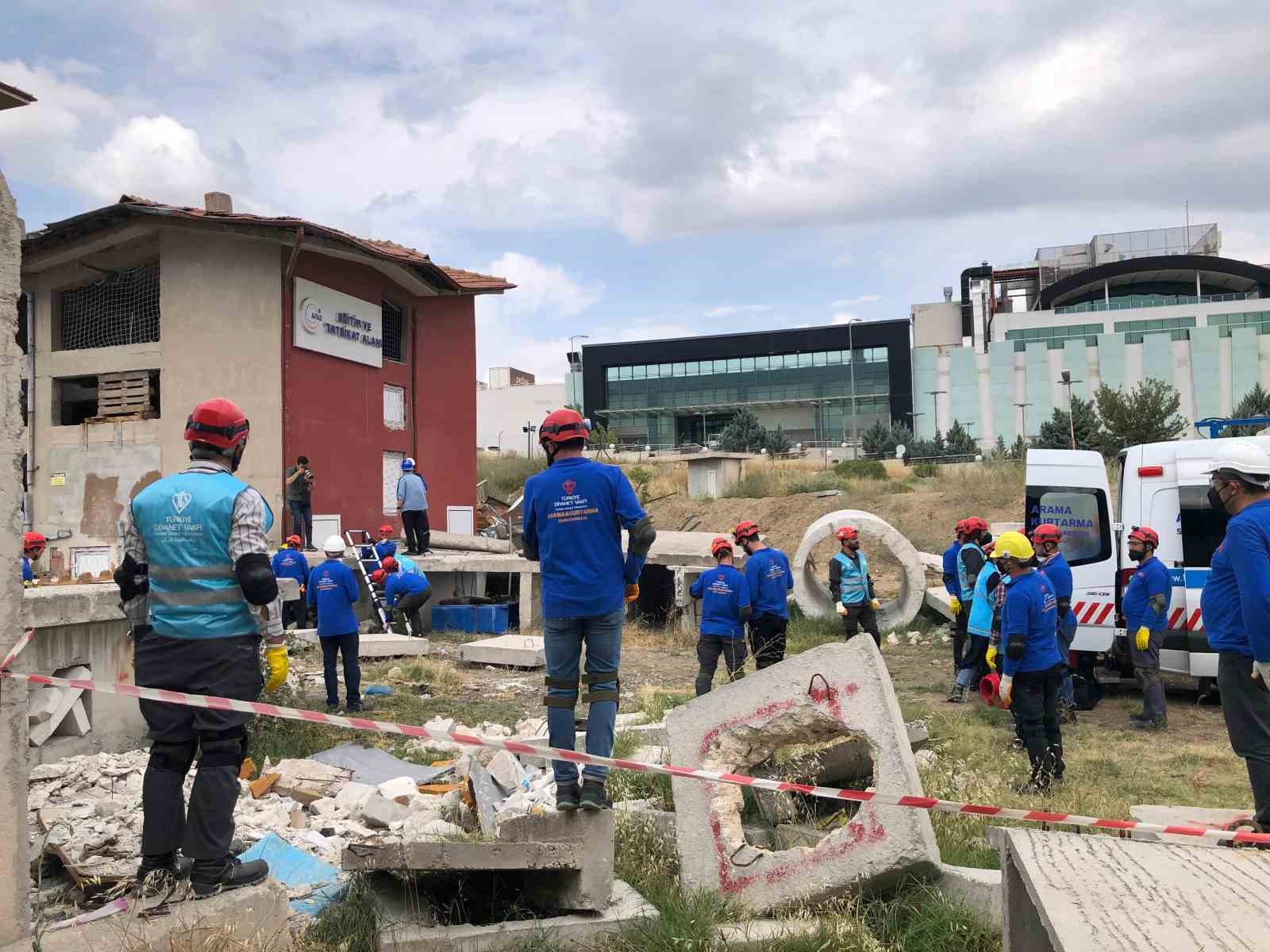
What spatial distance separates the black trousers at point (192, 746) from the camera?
3.72 meters

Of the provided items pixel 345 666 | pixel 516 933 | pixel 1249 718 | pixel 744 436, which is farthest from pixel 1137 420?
pixel 516 933

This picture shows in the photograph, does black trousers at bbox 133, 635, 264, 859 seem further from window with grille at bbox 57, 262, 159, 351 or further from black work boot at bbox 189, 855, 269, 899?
window with grille at bbox 57, 262, 159, 351

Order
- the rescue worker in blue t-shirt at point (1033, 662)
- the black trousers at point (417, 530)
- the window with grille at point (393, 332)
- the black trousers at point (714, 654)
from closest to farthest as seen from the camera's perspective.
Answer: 1. the rescue worker in blue t-shirt at point (1033, 662)
2. the black trousers at point (714, 654)
3. the black trousers at point (417, 530)
4. the window with grille at point (393, 332)

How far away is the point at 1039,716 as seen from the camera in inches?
263

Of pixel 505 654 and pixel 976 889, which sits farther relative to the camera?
pixel 505 654

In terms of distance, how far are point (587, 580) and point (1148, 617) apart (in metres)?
6.47

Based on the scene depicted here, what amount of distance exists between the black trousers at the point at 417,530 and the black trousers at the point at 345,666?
7812mm

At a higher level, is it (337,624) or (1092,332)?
(1092,332)

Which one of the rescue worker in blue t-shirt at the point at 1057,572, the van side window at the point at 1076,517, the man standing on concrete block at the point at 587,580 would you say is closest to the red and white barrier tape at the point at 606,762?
the man standing on concrete block at the point at 587,580

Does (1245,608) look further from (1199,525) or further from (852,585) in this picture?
(852,585)

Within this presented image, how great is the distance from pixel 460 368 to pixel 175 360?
23.0ft

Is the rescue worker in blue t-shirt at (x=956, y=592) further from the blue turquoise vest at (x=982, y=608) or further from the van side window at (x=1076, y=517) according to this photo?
the blue turquoise vest at (x=982, y=608)

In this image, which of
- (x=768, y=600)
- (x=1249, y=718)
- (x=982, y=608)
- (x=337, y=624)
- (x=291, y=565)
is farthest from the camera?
(x=291, y=565)

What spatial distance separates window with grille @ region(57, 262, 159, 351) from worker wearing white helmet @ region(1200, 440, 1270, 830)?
17566 millimetres
